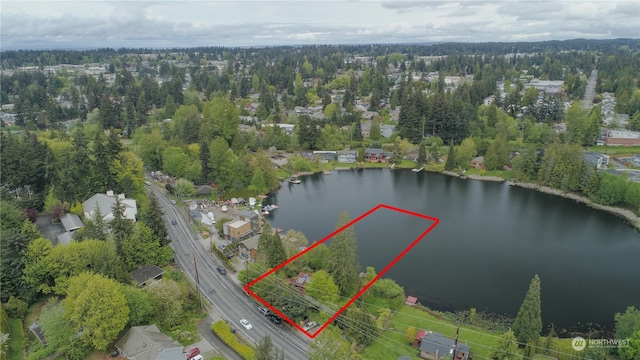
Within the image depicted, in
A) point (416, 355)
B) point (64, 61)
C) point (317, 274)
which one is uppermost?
point (64, 61)

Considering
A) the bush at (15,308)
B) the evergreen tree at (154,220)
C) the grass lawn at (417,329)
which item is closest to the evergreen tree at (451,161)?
the grass lawn at (417,329)

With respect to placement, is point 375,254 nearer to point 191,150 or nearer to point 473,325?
point 473,325

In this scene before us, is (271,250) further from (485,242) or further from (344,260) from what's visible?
(485,242)

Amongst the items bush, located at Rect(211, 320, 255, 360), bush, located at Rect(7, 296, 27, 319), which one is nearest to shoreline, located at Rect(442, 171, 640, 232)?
bush, located at Rect(211, 320, 255, 360)

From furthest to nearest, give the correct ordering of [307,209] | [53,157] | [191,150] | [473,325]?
1. [191,150]
2. [307,209]
3. [53,157]
4. [473,325]

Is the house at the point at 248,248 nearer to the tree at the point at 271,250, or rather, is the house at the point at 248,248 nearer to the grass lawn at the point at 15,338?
the tree at the point at 271,250

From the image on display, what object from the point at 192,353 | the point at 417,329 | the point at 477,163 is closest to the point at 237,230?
the point at 192,353

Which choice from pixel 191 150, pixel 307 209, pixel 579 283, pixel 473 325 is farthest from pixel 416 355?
pixel 191 150
